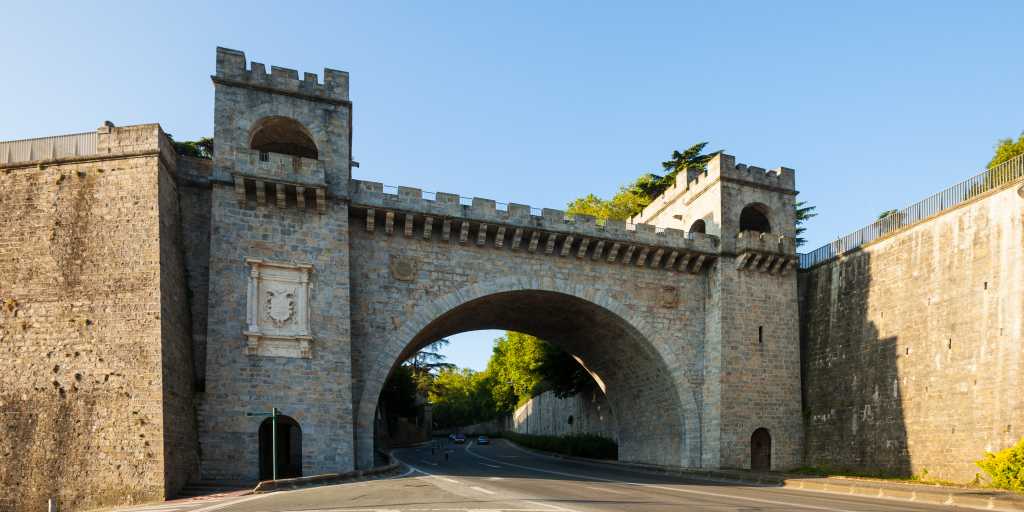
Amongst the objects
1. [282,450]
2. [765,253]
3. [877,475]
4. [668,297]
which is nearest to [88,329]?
[282,450]

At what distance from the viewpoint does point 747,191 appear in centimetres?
2845

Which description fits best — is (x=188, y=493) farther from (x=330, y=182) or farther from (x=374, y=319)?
(x=330, y=182)

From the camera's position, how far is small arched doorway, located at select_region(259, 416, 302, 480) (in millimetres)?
22562

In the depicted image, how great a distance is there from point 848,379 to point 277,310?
67.7 ft

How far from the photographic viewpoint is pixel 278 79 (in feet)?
73.5

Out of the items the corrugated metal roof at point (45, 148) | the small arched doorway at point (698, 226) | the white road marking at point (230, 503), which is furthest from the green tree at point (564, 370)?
the corrugated metal roof at point (45, 148)

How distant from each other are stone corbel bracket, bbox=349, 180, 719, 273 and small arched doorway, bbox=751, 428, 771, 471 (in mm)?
6813

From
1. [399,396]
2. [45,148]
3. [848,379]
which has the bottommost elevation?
[399,396]

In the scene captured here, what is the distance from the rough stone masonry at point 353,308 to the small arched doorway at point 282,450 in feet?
0.48

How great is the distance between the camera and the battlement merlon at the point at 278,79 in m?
21.9

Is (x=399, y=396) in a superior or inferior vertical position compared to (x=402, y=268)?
inferior

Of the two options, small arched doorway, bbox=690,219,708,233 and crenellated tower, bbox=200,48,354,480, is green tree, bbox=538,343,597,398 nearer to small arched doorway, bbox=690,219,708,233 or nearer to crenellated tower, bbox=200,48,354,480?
small arched doorway, bbox=690,219,708,233

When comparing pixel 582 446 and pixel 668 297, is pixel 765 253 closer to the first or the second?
pixel 668 297

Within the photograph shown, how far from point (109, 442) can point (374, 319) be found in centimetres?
815
